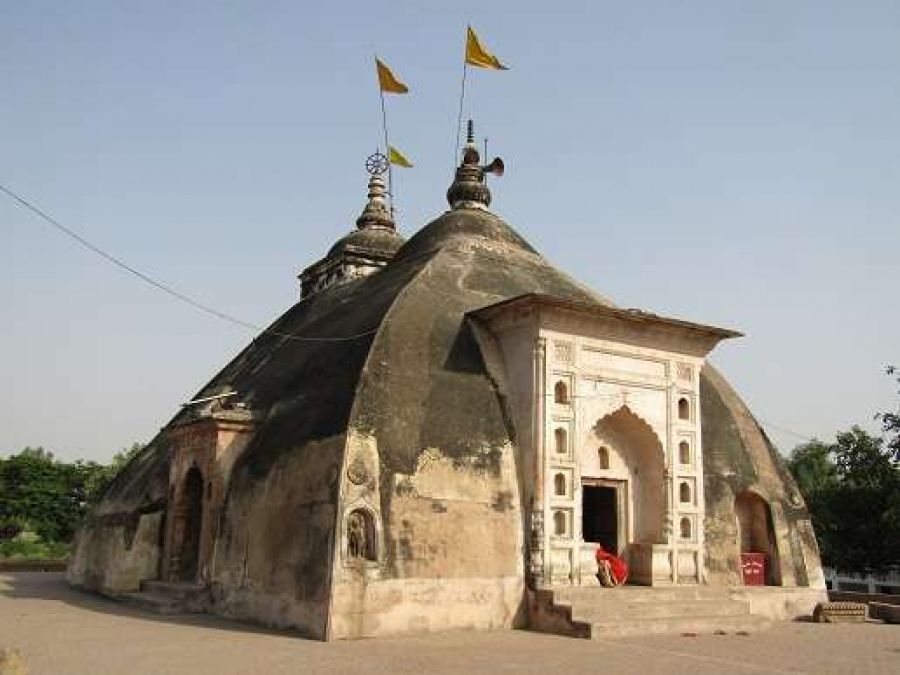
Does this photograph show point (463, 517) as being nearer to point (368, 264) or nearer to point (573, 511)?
point (573, 511)

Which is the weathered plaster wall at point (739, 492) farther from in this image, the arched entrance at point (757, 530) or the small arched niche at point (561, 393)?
the small arched niche at point (561, 393)

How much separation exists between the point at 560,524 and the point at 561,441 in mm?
1382

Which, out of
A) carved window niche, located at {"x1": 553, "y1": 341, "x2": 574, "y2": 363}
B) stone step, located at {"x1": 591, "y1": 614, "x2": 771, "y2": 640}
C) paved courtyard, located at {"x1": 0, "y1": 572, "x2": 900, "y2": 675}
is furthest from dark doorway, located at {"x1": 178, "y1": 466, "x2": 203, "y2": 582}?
stone step, located at {"x1": 591, "y1": 614, "x2": 771, "y2": 640}

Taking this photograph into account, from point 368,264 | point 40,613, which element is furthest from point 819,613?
point 368,264

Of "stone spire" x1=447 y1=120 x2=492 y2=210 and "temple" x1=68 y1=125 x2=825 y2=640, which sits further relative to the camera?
"stone spire" x1=447 y1=120 x2=492 y2=210

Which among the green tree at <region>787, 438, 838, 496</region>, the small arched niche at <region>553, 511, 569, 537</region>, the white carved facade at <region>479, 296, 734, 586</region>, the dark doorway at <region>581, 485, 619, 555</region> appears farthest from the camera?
the green tree at <region>787, 438, 838, 496</region>

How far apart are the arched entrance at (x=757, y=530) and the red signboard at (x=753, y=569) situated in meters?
0.13

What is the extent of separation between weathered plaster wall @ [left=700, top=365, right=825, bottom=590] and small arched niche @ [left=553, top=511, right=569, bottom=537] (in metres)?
3.40

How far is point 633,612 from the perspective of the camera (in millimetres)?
13586

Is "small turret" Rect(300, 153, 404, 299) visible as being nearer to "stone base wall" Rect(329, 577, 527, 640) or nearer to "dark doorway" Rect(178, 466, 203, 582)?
"dark doorway" Rect(178, 466, 203, 582)

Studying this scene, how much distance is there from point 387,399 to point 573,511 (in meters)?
3.67

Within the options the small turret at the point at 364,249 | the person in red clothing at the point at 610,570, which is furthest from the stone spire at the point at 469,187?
the person in red clothing at the point at 610,570

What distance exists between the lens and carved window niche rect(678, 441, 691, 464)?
54.2 ft

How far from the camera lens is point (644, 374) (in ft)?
53.5
